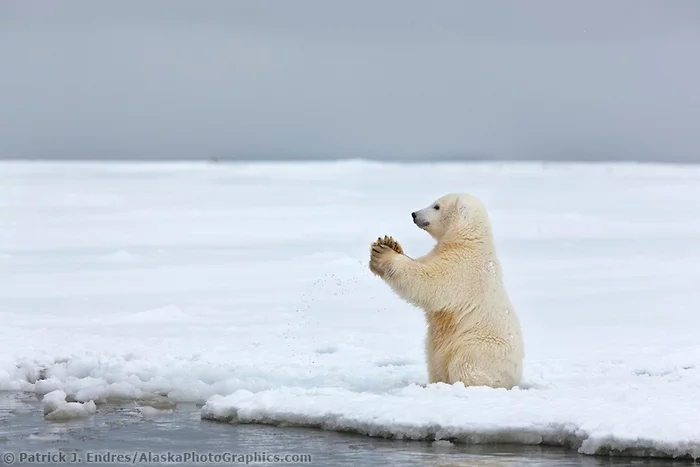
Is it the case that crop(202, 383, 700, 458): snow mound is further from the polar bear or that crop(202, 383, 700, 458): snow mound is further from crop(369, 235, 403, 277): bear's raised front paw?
crop(369, 235, 403, 277): bear's raised front paw

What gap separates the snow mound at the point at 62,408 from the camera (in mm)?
6152

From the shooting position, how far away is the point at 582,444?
5.41 m

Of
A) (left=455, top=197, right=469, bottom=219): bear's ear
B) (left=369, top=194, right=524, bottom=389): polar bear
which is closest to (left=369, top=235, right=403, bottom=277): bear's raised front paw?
(left=369, top=194, right=524, bottom=389): polar bear

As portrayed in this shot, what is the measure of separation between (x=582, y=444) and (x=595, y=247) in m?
10.7

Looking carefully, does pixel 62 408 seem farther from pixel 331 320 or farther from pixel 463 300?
pixel 331 320

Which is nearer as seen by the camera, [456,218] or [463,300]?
[463,300]

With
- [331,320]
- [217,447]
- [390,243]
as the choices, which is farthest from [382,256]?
[331,320]

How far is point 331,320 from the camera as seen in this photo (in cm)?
994

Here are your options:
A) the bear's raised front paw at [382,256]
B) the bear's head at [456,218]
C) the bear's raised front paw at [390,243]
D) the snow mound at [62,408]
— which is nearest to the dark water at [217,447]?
the snow mound at [62,408]

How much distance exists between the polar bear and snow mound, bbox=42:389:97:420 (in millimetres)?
1893

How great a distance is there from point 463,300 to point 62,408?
2.43 meters

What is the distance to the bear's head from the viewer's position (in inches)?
271

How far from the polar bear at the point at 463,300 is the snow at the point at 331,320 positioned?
0.28 meters

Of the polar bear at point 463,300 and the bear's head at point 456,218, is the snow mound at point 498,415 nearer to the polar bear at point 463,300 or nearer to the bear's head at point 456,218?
the polar bear at point 463,300
